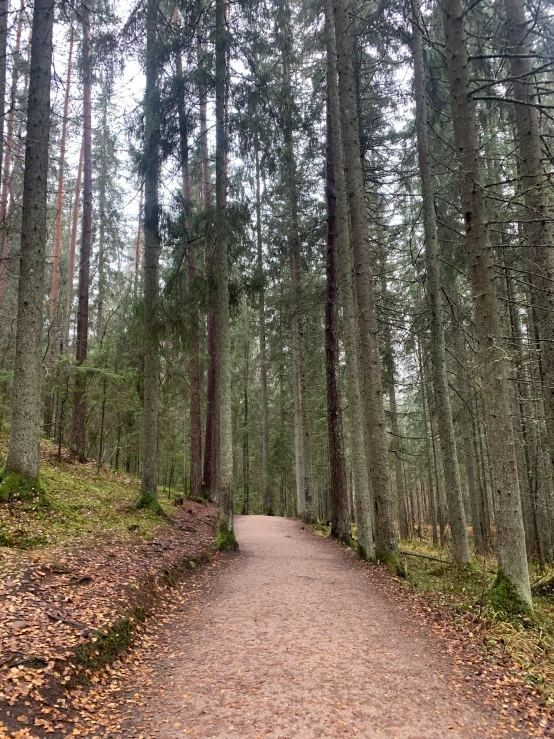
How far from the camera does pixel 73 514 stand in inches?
287

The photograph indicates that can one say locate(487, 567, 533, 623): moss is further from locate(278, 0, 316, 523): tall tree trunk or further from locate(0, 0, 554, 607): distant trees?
locate(278, 0, 316, 523): tall tree trunk

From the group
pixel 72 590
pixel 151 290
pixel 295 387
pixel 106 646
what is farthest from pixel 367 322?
pixel 295 387

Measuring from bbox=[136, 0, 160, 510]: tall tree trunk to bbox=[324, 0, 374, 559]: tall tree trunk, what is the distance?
396 centimetres

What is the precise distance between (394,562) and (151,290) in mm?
7758

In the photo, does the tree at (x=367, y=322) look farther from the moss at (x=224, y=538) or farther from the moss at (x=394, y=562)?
the moss at (x=224, y=538)

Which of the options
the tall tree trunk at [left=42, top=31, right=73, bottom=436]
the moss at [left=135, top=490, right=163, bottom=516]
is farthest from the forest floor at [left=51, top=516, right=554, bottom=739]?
the tall tree trunk at [left=42, top=31, right=73, bottom=436]

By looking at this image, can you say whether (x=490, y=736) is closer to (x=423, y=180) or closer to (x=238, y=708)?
(x=238, y=708)

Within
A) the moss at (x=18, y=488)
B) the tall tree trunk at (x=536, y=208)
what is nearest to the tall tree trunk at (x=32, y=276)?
the moss at (x=18, y=488)

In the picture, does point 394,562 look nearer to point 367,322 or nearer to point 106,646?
point 367,322

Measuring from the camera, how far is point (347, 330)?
935cm

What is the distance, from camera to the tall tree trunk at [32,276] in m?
6.79

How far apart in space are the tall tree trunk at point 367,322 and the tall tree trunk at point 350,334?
34 cm

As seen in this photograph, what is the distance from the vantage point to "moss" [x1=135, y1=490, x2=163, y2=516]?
9.47 metres

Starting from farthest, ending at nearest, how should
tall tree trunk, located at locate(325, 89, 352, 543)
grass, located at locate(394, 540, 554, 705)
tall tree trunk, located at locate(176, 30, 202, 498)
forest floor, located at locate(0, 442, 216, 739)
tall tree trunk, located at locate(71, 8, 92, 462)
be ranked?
tall tree trunk, located at locate(71, 8, 92, 462)
tall tree trunk, located at locate(325, 89, 352, 543)
tall tree trunk, located at locate(176, 30, 202, 498)
grass, located at locate(394, 540, 554, 705)
forest floor, located at locate(0, 442, 216, 739)
